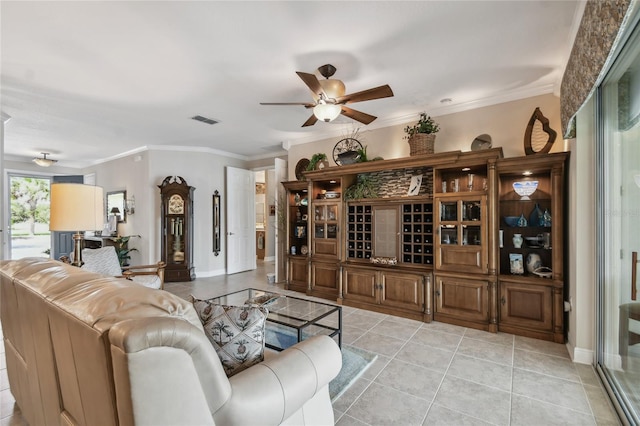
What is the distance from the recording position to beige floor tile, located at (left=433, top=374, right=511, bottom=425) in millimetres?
1948

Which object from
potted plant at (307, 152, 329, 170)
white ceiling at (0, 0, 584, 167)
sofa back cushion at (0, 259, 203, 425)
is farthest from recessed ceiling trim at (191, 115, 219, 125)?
sofa back cushion at (0, 259, 203, 425)

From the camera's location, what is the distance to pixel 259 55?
2727 millimetres

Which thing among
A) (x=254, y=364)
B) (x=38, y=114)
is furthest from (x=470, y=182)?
(x=38, y=114)

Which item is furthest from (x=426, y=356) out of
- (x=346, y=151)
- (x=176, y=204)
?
(x=176, y=204)

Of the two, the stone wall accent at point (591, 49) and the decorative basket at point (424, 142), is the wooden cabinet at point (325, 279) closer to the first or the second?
the decorative basket at point (424, 142)

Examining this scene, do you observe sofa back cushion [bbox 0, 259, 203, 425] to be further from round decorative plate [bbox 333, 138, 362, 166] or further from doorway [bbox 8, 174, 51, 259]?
doorway [bbox 8, 174, 51, 259]

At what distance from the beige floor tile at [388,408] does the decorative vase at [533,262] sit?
2.12m

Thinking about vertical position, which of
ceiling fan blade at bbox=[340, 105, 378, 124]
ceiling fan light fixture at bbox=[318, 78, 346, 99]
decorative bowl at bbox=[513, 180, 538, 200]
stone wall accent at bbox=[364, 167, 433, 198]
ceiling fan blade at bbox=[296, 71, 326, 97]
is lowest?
decorative bowl at bbox=[513, 180, 538, 200]

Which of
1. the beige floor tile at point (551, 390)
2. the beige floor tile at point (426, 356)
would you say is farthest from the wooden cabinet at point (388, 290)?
the beige floor tile at point (551, 390)

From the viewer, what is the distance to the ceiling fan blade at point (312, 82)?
97.3 inches

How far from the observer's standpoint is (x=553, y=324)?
3.02 m

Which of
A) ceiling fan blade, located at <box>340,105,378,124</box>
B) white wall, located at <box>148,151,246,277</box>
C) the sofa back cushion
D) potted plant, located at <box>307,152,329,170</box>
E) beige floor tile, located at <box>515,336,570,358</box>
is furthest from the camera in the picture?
white wall, located at <box>148,151,246,277</box>

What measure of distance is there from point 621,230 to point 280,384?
250cm

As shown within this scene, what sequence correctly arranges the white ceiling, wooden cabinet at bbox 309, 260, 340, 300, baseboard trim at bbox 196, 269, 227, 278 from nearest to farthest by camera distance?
the white ceiling → wooden cabinet at bbox 309, 260, 340, 300 → baseboard trim at bbox 196, 269, 227, 278
